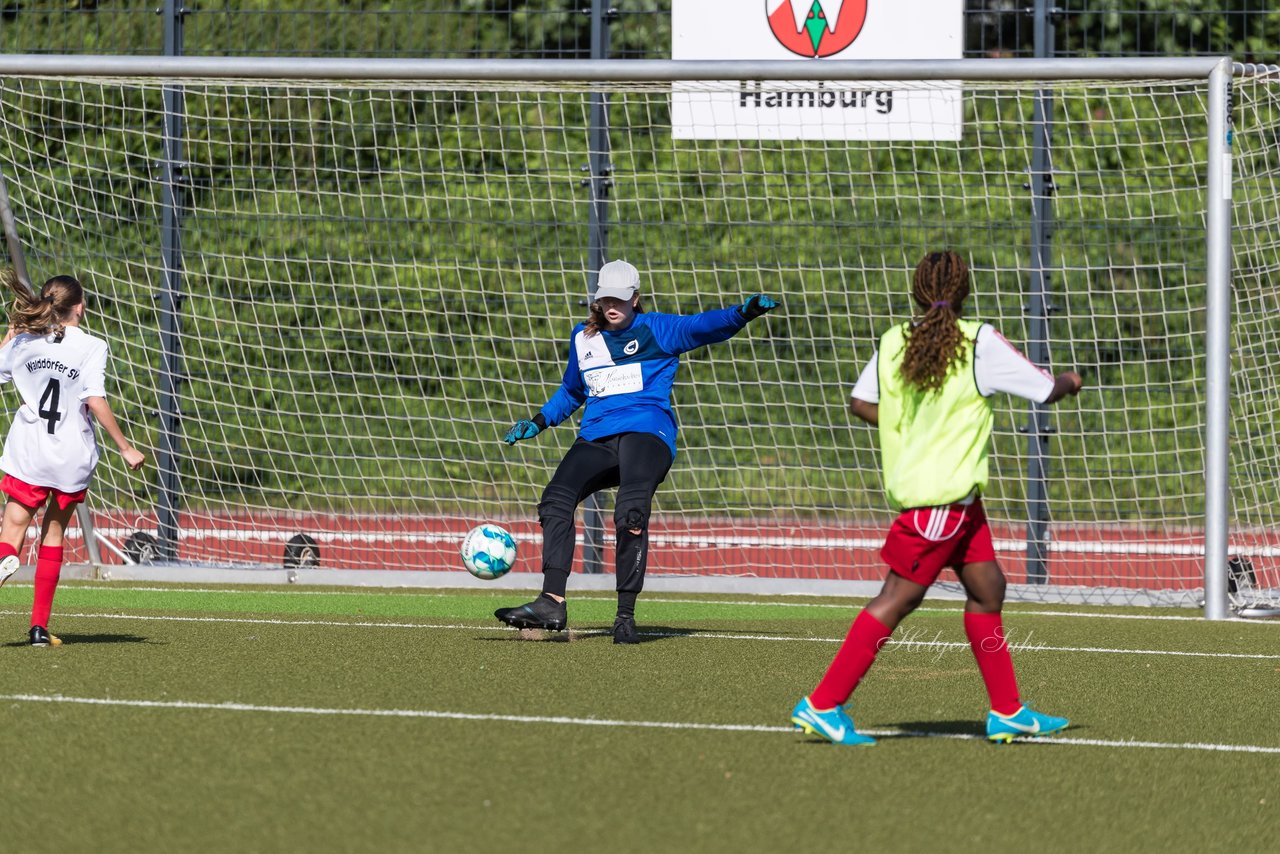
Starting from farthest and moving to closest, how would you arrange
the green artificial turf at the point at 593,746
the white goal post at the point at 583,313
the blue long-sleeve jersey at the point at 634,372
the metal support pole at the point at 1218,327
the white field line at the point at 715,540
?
the white goal post at the point at 583,313 < the white field line at the point at 715,540 < the metal support pole at the point at 1218,327 < the blue long-sleeve jersey at the point at 634,372 < the green artificial turf at the point at 593,746

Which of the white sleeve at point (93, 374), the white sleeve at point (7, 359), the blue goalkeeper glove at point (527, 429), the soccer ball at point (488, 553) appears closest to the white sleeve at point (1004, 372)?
the blue goalkeeper glove at point (527, 429)

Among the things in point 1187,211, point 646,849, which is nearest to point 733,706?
point 646,849

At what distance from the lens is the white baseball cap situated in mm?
8516

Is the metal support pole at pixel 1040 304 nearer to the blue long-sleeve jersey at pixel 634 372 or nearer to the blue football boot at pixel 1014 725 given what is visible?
the blue long-sleeve jersey at pixel 634 372

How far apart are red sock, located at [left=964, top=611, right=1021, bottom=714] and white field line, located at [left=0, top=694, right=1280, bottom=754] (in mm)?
153

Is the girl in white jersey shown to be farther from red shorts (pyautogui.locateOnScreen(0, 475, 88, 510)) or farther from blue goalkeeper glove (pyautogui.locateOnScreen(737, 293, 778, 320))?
blue goalkeeper glove (pyautogui.locateOnScreen(737, 293, 778, 320))

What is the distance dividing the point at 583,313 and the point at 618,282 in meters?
4.93

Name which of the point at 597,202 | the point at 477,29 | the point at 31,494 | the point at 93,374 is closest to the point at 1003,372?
the point at 93,374

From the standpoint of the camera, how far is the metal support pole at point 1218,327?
979 centimetres

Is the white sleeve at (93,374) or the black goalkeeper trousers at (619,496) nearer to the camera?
the white sleeve at (93,374)

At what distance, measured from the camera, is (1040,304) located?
11.8 meters

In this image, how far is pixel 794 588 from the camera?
38.0 ft

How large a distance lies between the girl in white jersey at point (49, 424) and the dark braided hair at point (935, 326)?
3.75 meters

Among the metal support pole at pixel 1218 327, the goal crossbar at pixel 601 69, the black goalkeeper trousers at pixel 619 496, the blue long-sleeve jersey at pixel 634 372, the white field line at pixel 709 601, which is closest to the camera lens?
the black goalkeeper trousers at pixel 619 496
